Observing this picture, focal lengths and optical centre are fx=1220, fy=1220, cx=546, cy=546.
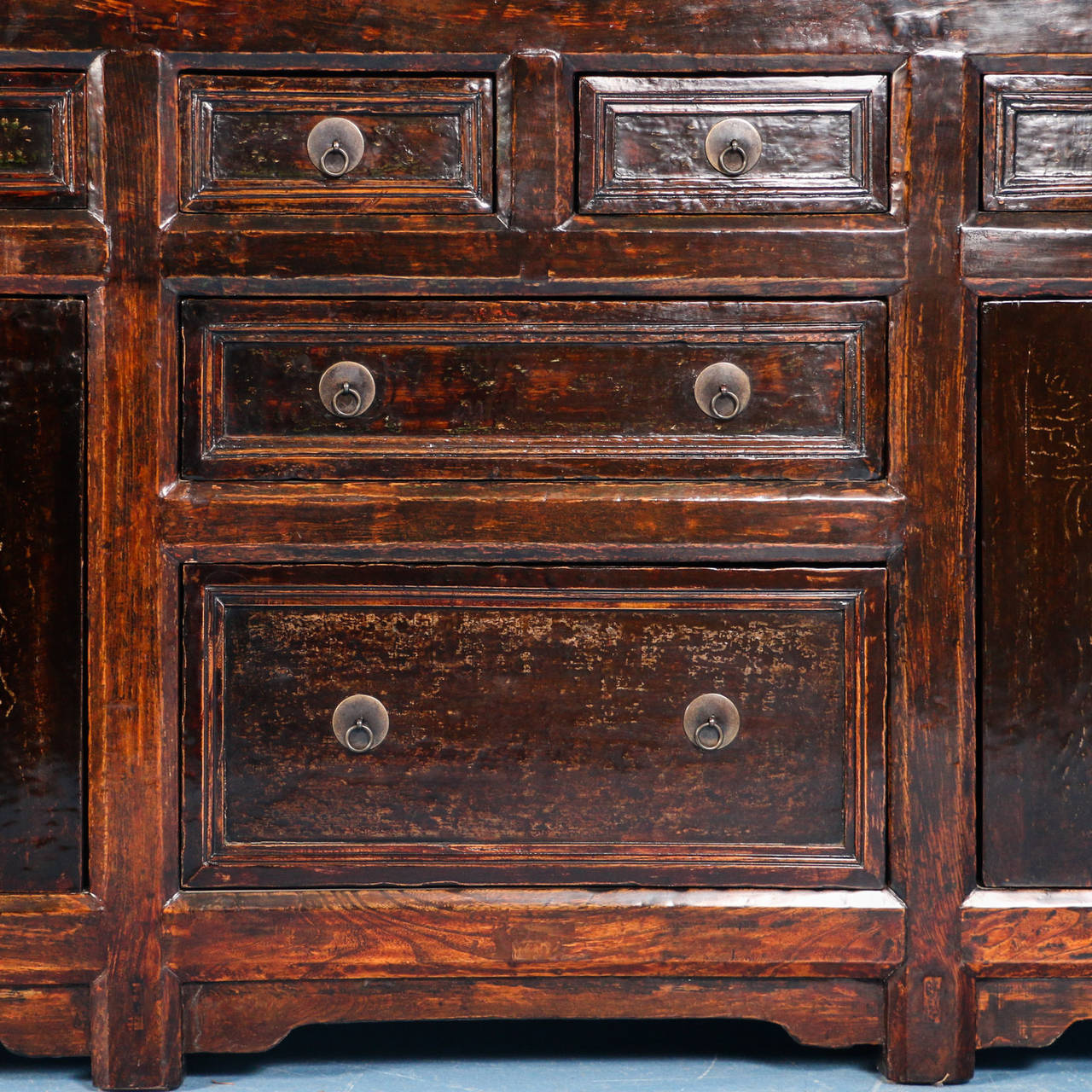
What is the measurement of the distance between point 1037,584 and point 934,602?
105mm

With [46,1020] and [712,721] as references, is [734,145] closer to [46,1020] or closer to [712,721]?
[712,721]

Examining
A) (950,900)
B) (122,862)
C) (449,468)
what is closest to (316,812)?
(122,862)

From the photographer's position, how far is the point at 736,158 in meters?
1.20

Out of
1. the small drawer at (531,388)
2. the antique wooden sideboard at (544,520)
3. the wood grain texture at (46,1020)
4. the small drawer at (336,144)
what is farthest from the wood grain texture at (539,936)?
the small drawer at (336,144)

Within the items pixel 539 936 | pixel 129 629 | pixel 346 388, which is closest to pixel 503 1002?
pixel 539 936

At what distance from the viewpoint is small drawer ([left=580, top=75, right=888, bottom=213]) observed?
1.21 meters

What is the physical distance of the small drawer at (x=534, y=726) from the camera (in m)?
1.23

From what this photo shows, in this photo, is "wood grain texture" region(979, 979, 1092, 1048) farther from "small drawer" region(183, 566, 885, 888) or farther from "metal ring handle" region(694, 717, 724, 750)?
"metal ring handle" region(694, 717, 724, 750)

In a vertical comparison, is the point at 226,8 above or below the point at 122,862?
above

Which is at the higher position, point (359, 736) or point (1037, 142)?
point (1037, 142)

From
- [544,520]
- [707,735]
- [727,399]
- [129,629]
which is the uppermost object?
[727,399]

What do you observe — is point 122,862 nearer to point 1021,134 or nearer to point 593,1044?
point 593,1044

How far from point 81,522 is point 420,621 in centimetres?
35

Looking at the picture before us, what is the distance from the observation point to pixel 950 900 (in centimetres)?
124
